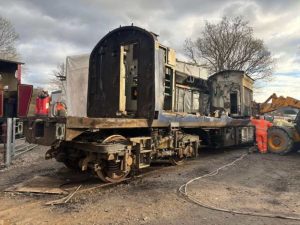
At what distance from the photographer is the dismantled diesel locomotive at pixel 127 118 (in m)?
7.01

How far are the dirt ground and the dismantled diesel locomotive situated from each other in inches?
21.2

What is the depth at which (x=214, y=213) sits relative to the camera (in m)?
5.59

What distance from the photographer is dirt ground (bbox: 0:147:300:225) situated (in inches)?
211

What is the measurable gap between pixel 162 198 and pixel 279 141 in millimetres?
8028

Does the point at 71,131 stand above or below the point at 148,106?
below

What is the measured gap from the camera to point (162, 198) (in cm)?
641

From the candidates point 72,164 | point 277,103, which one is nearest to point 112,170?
point 72,164

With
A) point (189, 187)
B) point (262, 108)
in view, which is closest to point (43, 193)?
point (189, 187)

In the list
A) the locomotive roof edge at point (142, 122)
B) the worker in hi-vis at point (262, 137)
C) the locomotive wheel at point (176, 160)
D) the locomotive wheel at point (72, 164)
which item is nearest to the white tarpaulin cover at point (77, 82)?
the locomotive roof edge at point (142, 122)

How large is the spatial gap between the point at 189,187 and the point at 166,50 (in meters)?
3.55

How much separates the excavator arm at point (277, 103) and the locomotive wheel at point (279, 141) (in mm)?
3865

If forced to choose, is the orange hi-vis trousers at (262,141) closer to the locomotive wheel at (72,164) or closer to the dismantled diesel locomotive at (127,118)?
the dismantled diesel locomotive at (127,118)

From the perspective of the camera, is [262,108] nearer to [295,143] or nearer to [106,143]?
[295,143]

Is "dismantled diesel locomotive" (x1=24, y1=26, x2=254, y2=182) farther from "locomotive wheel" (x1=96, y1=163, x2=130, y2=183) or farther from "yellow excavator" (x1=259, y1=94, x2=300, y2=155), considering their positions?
"yellow excavator" (x1=259, y1=94, x2=300, y2=155)
